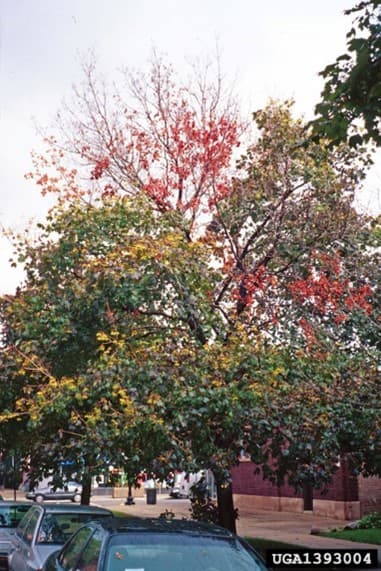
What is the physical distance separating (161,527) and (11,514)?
8500mm

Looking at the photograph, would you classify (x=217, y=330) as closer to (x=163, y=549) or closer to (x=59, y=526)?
(x=59, y=526)

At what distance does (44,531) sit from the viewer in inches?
425

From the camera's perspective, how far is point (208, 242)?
18391 millimetres

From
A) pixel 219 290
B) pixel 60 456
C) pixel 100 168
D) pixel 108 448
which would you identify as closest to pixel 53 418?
pixel 60 456

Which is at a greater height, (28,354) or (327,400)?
(28,354)

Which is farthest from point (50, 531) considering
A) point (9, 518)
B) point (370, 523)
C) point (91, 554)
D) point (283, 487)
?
point (283, 487)

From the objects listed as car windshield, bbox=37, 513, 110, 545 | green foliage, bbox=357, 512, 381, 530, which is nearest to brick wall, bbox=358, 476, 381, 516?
green foliage, bbox=357, 512, 381, 530

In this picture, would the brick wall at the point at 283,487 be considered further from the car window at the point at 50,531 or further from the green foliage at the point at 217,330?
the car window at the point at 50,531

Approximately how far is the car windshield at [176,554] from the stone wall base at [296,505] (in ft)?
73.6

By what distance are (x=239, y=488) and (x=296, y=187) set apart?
75.1ft

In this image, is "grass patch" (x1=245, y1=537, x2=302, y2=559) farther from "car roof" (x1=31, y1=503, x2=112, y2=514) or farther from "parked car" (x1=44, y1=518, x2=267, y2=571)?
"parked car" (x1=44, y1=518, x2=267, y2=571)

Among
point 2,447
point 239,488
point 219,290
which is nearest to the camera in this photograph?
point 219,290

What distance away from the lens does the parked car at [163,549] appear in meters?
6.59

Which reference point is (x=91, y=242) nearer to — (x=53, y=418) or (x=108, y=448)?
(x=53, y=418)
